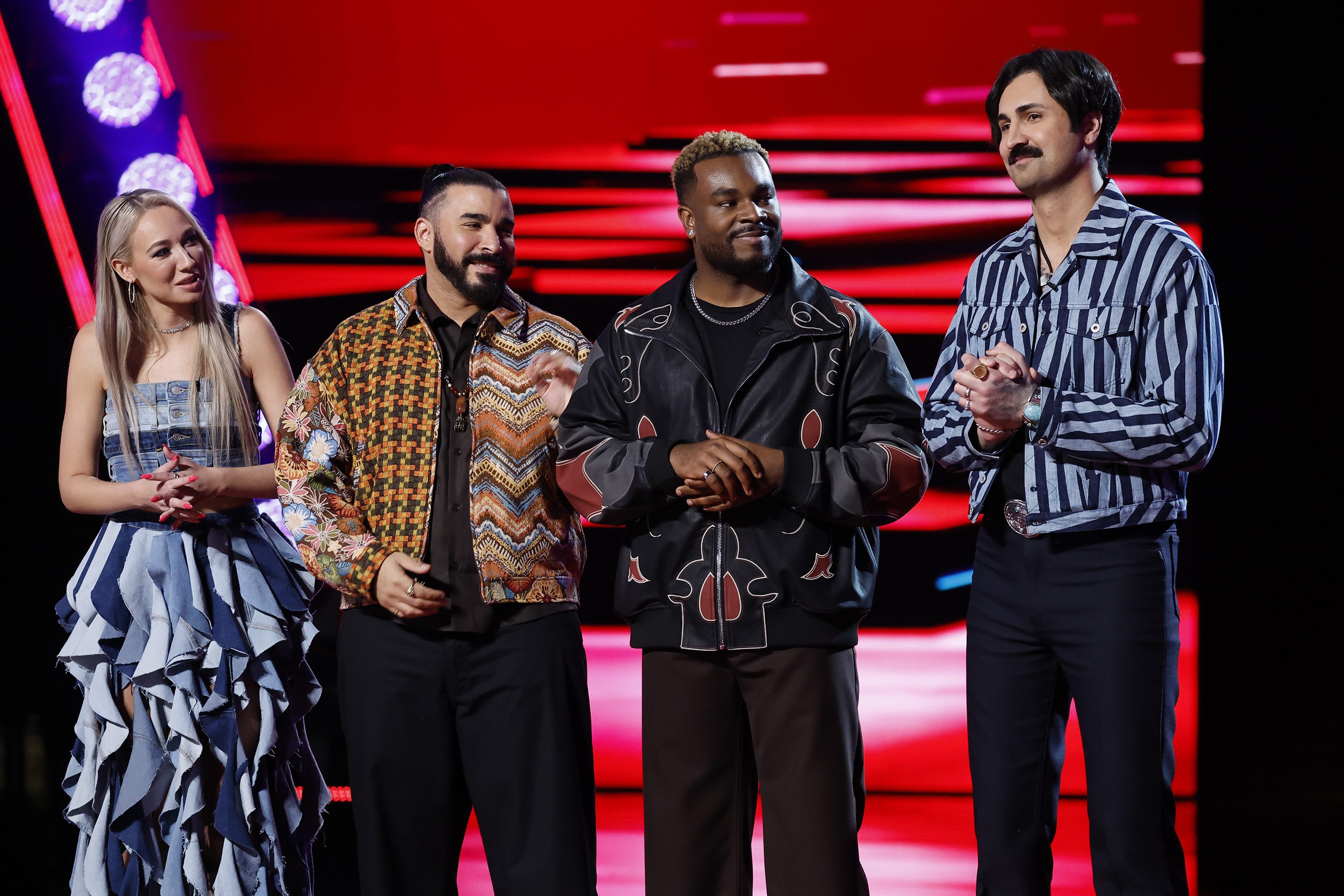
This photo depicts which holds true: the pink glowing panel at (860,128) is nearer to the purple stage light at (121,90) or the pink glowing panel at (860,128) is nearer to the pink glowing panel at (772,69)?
the pink glowing panel at (772,69)

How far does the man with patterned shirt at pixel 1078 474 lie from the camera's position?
1850mm

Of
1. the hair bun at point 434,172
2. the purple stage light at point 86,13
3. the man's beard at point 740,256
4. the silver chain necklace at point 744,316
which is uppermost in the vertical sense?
the purple stage light at point 86,13

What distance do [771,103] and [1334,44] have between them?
5.56 feet

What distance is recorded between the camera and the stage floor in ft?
9.64

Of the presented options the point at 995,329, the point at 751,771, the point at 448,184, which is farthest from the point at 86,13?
the point at 751,771

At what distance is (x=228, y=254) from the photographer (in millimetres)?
3740

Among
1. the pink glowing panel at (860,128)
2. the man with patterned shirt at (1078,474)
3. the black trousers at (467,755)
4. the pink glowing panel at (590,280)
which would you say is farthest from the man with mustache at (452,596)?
the pink glowing panel at (860,128)

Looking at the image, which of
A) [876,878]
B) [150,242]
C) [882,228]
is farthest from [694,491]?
[882,228]

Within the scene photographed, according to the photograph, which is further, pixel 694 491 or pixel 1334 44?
pixel 1334 44

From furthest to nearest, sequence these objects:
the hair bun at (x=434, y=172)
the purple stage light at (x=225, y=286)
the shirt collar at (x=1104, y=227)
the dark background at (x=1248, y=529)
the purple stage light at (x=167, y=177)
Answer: the purple stage light at (x=167, y=177) < the purple stage light at (x=225, y=286) < the dark background at (x=1248, y=529) < the hair bun at (x=434, y=172) < the shirt collar at (x=1104, y=227)

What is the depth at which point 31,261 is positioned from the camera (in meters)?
3.63

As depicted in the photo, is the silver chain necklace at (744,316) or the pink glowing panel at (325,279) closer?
the silver chain necklace at (744,316)

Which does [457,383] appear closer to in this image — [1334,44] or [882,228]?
[882,228]

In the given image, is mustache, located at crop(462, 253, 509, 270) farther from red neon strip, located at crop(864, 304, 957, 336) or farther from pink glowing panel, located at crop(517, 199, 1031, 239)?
red neon strip, located at crop(864, 304, 957, 336)
